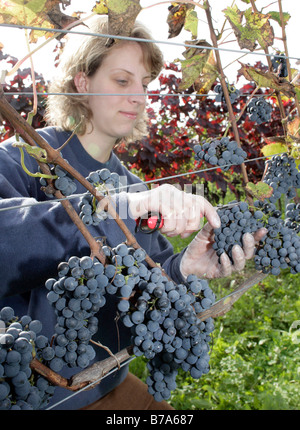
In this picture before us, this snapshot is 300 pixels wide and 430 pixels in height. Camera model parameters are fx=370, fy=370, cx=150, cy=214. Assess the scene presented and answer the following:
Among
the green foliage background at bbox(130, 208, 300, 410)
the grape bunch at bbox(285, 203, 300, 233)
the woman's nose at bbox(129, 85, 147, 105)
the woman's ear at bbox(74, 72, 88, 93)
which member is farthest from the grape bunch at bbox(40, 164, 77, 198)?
the green foliage background at bbox(130, 208, 300, 410)

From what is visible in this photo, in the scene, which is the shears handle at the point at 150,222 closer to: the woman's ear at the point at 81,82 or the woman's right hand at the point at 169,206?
the woman's right hand at the point at 169,206

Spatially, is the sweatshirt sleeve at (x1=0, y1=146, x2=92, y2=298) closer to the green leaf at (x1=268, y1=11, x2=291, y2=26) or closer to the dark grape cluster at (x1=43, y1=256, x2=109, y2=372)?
the dark grape cluster at (x1=43, y1=256, x2=109, y2=372)

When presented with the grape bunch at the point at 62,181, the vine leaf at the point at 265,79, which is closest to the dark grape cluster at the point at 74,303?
the grape bunch at the point at 62,181

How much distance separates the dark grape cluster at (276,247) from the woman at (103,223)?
0.06m

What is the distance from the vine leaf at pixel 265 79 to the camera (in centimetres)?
102

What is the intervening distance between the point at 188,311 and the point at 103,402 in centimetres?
90

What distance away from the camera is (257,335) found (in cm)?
262

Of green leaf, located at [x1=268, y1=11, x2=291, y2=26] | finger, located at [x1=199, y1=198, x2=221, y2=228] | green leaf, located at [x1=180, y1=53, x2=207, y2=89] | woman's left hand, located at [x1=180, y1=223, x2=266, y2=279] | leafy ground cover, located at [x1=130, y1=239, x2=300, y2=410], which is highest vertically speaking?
green leaf, located at [x1=268, y1=11, x2=291, y2=26]

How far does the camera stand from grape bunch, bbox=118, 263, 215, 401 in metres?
0.75

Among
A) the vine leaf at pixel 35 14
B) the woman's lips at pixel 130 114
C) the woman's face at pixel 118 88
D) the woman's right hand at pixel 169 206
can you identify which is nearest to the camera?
the vine leaf at pixel 35 14

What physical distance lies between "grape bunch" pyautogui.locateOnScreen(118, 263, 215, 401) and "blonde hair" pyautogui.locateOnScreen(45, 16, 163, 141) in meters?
0.99

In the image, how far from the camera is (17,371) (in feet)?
2.06

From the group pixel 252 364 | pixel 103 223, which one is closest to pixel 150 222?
pixel 103 223

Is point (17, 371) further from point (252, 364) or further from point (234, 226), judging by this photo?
point (252, 364)
